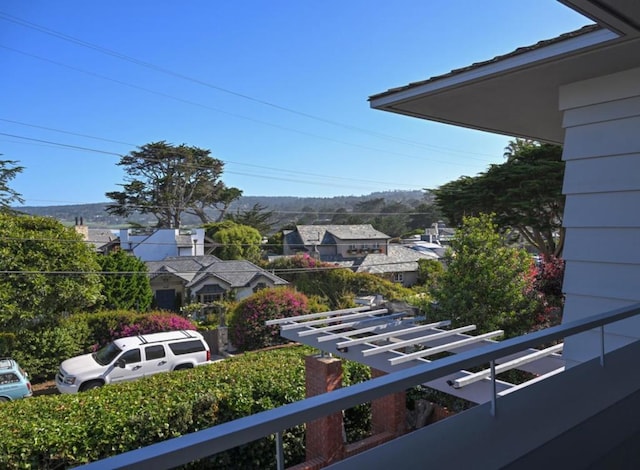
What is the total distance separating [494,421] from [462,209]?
16564mm

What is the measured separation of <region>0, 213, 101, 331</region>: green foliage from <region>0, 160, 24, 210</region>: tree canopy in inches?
395

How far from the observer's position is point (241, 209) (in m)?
40.9

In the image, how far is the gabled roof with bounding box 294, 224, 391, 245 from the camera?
105 ft

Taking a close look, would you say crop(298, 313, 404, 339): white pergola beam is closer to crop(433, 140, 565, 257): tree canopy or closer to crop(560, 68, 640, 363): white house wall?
crop(560, 68, 640, 363): white house wall

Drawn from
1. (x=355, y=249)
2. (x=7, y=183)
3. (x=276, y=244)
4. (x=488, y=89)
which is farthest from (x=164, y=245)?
(x=488, y=89)

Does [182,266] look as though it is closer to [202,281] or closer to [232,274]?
[202,281]

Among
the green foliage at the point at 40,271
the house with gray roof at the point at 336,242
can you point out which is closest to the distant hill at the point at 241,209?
the green foliage at the point at 40,271

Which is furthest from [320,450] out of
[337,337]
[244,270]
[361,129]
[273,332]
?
[361,129]

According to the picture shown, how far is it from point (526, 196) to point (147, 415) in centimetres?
1428

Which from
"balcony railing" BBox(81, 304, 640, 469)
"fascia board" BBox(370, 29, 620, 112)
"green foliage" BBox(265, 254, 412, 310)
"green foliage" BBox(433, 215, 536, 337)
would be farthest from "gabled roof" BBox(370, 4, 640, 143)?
"green foliage" BBox(265, 254, 412, 310)

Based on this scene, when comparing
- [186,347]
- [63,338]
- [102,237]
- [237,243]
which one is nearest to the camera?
[186,347]

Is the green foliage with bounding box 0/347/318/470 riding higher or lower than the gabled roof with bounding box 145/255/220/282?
higher

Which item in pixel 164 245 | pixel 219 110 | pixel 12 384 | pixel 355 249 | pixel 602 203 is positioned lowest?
pixel 12 384

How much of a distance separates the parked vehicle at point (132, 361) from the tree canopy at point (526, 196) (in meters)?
9.77
